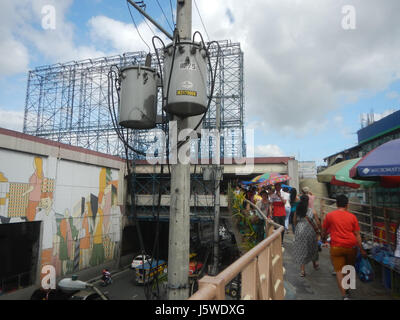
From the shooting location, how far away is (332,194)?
2052 cm

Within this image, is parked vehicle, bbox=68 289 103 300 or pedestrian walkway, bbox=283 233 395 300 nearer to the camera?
pedestrian walkway, bbox=283 233 395 300

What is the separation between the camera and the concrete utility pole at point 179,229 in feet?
11.4

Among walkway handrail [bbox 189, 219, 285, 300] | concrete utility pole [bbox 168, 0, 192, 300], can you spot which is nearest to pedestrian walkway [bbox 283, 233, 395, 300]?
walkway handrail [bbox 189, 219, 285, 300]

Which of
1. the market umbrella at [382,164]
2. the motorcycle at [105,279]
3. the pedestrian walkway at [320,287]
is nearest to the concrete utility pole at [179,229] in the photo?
the pedestrian walkway at [320,287]

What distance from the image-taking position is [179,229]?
140 inches

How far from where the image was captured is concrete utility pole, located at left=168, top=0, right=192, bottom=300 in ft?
11.4

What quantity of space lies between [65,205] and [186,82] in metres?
16.3

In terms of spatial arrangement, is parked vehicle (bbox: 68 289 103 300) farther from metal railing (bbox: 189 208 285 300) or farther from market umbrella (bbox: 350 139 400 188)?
market umbrella (bbox: 350 139 400 188)

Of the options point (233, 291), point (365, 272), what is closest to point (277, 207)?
point (365, 272)

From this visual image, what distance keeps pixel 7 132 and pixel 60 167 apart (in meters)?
3.83

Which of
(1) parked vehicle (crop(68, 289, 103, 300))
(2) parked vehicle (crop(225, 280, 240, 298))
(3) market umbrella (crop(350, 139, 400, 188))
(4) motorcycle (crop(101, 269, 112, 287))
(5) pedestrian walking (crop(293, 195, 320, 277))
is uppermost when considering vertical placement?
(3) market umbrella (crop(350, 139, 400, 188))
